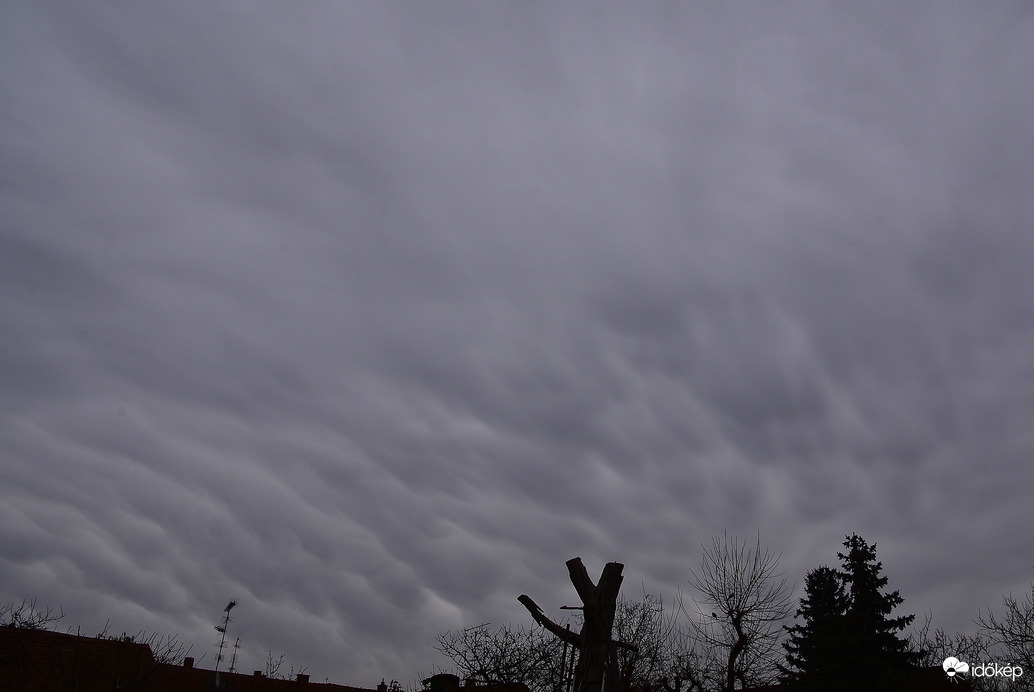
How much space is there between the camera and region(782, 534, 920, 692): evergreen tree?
27453mm

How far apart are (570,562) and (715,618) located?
13708 mm

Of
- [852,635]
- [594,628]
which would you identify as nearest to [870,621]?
[852,635]

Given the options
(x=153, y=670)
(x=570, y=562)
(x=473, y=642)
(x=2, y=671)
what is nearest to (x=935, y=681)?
(x=473, y=642)

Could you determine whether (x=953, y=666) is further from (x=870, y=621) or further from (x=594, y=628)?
(x=594, y=628)

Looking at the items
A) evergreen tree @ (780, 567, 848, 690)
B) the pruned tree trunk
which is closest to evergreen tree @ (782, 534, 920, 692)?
evergreen tree @ (780, 567, 848, 690)

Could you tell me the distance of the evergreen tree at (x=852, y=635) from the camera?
2745cm

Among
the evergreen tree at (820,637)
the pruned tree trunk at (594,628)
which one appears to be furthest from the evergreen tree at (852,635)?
the pruned tree trunk at (594,628)

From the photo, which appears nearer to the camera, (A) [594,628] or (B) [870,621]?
(A) [594,628]

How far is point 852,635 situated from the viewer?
28031 millimetres

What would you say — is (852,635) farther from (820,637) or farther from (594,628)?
(594,628)

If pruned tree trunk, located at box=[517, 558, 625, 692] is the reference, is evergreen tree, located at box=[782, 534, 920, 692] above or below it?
above

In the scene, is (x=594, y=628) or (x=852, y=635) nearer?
(x=594, y=628)

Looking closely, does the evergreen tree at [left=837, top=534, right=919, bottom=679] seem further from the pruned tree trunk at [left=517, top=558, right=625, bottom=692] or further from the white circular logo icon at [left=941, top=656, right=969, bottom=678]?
the pruned tree trunk at [left=517, top=558, right=625, bottom=692]

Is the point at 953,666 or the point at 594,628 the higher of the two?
the point at 953,666
